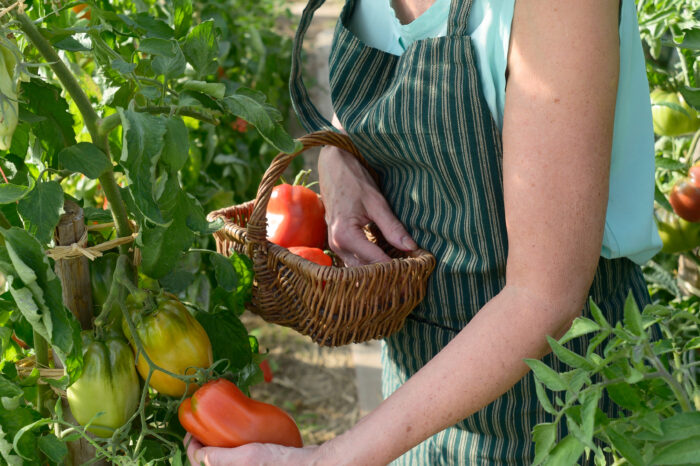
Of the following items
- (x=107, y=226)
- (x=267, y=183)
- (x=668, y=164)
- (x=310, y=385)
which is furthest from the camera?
(x=310, y=385)

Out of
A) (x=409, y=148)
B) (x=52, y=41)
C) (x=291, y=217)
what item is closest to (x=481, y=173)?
(x=409, y=148)

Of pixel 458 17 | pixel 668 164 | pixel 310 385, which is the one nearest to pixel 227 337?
pixel 458 17

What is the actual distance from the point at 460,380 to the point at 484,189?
9.7 inches

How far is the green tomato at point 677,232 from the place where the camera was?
1501mm

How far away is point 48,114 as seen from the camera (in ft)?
2.61

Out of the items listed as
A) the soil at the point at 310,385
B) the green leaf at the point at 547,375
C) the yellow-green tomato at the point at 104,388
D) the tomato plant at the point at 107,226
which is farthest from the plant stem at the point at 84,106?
the soil at the point at 310,385

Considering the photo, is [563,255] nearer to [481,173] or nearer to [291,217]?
[481,173]

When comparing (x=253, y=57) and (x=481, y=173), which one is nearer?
(x=481, y=173)

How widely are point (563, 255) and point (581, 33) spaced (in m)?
0.22

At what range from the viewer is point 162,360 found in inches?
33.2

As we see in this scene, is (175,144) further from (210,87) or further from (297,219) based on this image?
(297,219)

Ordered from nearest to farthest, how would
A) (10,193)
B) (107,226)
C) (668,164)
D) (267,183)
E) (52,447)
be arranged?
(10,193)
(52,447)
(107,226)
(267,183)
(668,164)

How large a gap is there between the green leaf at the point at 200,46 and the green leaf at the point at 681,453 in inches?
22.4

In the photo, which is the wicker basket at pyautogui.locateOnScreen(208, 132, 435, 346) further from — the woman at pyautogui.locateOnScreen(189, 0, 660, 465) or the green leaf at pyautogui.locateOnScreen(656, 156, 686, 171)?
the green leaf at pyautogui.locateOnScreen(656, 156, 686, 171)
